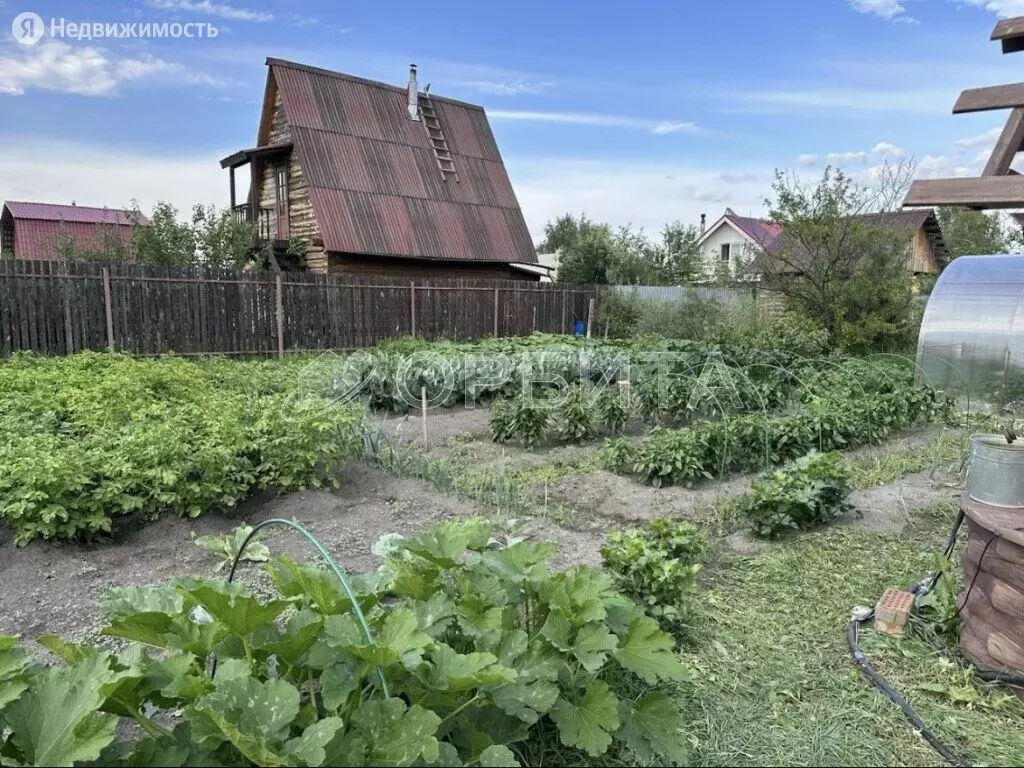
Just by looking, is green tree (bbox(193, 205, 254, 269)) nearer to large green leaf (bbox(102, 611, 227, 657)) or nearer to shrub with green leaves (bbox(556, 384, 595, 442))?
shrub with green leaves (bbox(556, 384, 595, 442))

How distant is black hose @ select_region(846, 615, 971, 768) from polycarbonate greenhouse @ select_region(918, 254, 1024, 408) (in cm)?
712

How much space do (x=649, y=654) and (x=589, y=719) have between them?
1.00 ft

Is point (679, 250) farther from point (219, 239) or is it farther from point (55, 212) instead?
point (55, 212)

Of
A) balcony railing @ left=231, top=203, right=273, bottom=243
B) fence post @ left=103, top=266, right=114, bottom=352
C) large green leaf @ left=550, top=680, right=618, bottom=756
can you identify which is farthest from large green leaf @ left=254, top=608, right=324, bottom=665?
balcony railing @ left=231, top=203, right=273, bottom=243

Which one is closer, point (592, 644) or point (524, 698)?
point (524, 698)

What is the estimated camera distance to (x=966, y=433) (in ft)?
23.2

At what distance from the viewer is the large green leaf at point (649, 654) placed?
80.3 inches

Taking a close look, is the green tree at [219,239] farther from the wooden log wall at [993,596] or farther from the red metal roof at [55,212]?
the red metal roof at [55,212]

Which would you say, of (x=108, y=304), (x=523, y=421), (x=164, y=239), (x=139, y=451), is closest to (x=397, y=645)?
(x=139, y=451)

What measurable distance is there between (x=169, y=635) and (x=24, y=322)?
10894mm

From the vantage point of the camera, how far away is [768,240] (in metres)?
17.2

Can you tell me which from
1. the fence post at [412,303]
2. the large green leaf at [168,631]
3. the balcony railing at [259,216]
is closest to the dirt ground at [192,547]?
the large green leaf at [168,631]

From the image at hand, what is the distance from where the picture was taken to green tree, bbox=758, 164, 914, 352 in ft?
38.9

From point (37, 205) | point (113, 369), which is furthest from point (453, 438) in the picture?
point (37, 205)
